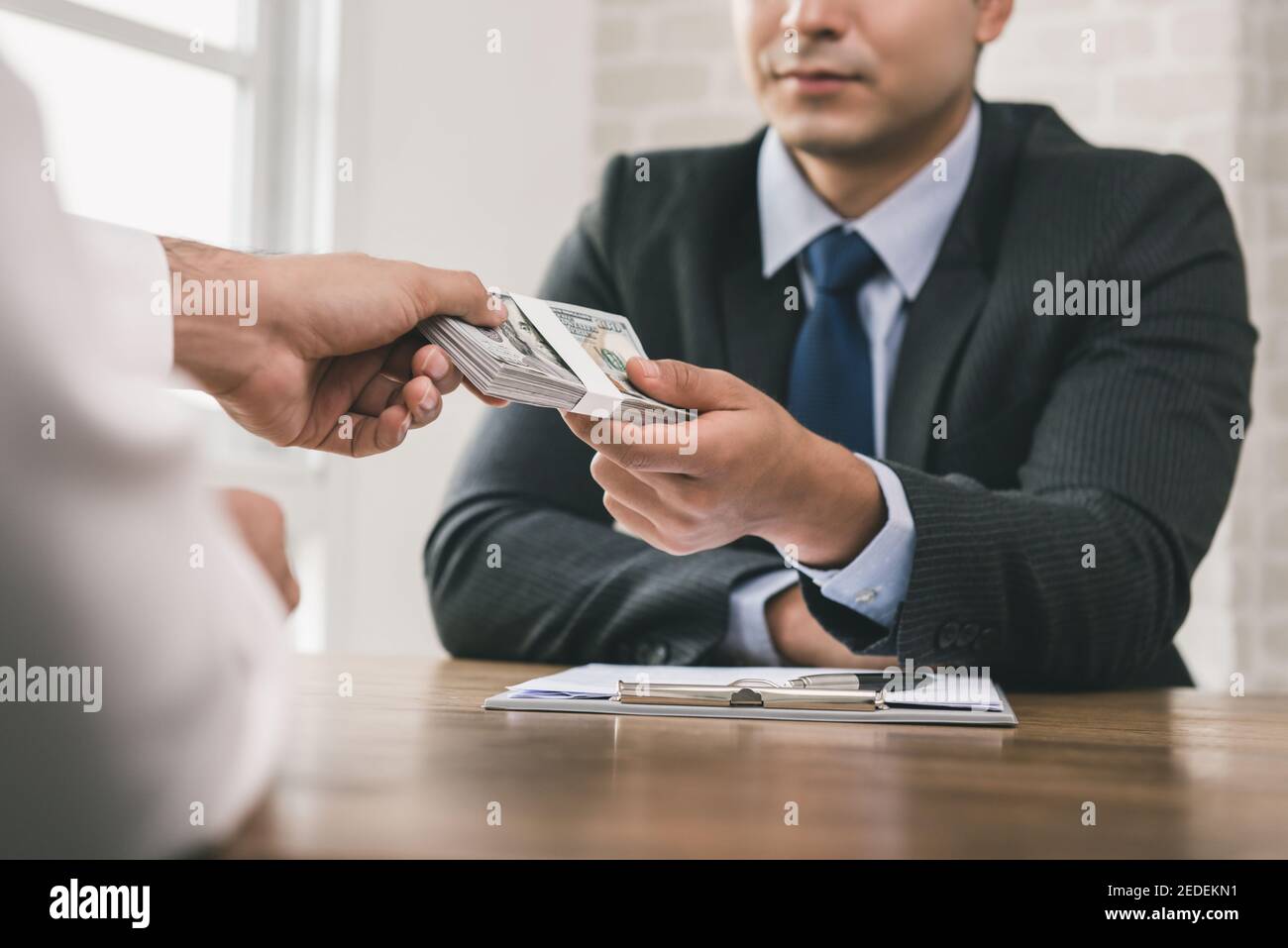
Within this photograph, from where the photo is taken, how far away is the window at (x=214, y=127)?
2363 mm

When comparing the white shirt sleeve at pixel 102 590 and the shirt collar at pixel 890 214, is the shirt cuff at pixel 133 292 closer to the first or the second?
the white shirt sleeve at pixel 102 590

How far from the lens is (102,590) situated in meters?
0.36

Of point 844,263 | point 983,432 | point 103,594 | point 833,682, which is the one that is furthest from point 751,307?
point 103,594

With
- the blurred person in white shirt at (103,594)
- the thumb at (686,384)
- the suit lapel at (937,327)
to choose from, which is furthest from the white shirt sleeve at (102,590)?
the suit lapel at (937,327)

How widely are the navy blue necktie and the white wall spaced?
1561 millimetres

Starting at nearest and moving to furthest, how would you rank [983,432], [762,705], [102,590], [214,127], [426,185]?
1. [102,590]
2. [762,705]
3. [983,432]
4. [214,127]
5. [426,185]

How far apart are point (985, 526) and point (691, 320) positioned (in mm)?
608

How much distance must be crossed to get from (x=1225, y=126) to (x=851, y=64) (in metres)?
1.53

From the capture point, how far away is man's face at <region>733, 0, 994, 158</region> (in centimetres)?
154

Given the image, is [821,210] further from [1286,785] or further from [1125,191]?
[1286,785]

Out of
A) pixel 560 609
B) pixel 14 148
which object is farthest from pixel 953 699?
pixel 14 148

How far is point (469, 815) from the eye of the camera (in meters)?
0.47

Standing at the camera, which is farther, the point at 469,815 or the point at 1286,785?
the point at 1286,785

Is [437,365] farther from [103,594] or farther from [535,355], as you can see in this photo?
[103,594]
